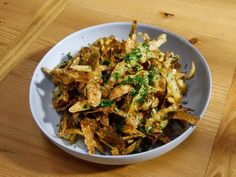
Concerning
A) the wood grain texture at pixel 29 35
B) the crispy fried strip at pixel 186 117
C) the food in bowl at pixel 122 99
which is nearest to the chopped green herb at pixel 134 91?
the food in bowl at pixel 122 99

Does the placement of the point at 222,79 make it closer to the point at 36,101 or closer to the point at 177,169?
the point at 177,169

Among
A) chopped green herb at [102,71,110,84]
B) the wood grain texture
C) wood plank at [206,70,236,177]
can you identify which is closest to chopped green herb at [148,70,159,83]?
chopped green herb at [102,71,110,84]

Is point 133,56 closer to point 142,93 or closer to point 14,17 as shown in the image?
point 142,93

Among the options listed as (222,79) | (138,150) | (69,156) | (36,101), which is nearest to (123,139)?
(138,150)

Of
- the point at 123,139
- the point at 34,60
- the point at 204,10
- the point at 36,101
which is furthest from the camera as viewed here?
the point at 204,10

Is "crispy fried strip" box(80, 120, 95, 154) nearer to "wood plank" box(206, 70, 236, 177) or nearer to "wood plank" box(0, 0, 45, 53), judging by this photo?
"wood plank" box(206, 70, 236, 177)

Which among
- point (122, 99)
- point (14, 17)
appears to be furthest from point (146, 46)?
point (14, 17)
